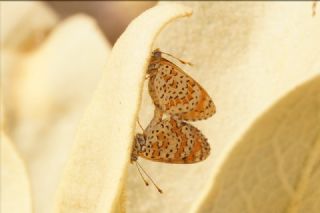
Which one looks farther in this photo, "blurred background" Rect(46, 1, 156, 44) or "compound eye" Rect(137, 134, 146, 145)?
"blurred background" Rect(46, 1, 156, 44)

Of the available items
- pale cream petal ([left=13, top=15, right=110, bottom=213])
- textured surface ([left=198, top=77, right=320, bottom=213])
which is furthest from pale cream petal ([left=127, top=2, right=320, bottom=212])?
pale cream petal ([left=13, top=15, right=110, bottom=213])

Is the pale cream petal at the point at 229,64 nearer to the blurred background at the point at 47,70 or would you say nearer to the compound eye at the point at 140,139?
the compound eye at the point at 140,139

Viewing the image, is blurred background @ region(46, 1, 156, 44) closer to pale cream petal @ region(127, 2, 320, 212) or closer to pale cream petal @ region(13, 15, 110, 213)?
pale cream petal @ region(13, 15, 110, 213)

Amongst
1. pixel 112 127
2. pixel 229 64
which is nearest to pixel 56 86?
pixel 229 64

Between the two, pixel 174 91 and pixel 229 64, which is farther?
pixel 229 64

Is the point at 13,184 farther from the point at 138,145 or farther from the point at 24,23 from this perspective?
the point at 24,23

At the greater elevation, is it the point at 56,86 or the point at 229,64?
the point at 229,64

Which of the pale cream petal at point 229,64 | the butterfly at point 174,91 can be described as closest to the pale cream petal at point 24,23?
the pale cream petal at point 229,64
